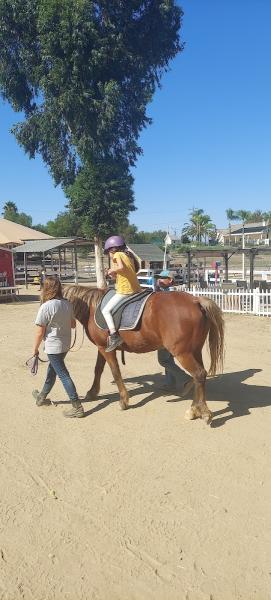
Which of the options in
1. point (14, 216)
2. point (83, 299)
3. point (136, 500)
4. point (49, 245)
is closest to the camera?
point (136, 500)

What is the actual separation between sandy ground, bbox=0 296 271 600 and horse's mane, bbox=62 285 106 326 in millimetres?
1161

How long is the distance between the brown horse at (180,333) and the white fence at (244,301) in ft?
27.6

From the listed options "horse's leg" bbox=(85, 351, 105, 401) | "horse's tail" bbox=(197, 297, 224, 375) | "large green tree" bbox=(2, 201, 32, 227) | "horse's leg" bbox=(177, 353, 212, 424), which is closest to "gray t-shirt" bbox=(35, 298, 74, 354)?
"horse's leg" bbox=(85, 351, 105, 401)

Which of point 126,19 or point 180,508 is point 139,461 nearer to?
point 180,508

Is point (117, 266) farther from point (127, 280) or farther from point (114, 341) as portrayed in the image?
point (114, 341)

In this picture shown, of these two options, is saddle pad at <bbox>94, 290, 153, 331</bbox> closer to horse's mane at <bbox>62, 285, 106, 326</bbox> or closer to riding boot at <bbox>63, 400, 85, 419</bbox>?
horse's mane at <bbox>62, 285, 106, 326</bbox>

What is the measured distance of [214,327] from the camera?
16.8 ft

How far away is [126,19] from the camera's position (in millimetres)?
22562

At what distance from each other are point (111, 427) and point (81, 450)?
611mm

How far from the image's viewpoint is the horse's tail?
5016 millimetres

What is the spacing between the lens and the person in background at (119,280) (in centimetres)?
512

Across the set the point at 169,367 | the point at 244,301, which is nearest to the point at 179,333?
the point at 169,367

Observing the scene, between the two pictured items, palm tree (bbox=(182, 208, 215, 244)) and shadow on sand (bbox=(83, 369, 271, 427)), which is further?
palm tree (bbox=(182, 208, 215, 244))

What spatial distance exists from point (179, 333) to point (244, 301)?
31.2 feet
